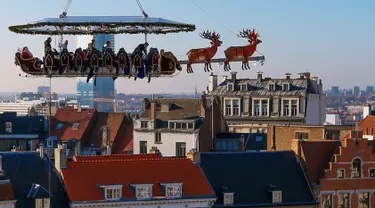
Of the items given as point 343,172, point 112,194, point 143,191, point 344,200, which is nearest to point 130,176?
point 143,191

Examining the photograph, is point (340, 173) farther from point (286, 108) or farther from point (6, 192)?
point (286, 108)

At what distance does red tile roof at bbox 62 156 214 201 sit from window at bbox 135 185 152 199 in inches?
16.7

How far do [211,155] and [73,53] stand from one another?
2905cm

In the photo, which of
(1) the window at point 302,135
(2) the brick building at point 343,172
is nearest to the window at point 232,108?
(1) the window at point 302,135

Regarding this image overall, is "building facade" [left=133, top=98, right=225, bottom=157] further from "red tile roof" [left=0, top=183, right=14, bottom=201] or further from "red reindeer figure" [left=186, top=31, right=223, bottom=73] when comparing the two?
"red reindeer figure" [left=186, top=31, right=223, bottom=73]

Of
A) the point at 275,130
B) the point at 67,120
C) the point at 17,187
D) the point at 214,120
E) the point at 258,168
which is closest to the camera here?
the point at 17,187

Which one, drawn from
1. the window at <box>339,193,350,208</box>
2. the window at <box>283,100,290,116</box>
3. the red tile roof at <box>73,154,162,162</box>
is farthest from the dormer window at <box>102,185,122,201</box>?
the window at <box>283,100,290,116</box>

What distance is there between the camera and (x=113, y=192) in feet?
267

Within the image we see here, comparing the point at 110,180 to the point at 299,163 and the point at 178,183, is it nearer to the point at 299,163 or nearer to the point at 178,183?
the point at 178,183

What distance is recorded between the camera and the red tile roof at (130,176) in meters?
81.4

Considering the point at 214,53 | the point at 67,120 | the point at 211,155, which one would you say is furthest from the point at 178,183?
the point at 67,120

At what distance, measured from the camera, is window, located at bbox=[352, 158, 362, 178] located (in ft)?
301

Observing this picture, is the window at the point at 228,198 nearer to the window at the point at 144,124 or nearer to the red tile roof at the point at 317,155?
the red tile roof at the point at 317,155

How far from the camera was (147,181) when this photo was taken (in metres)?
83.4
